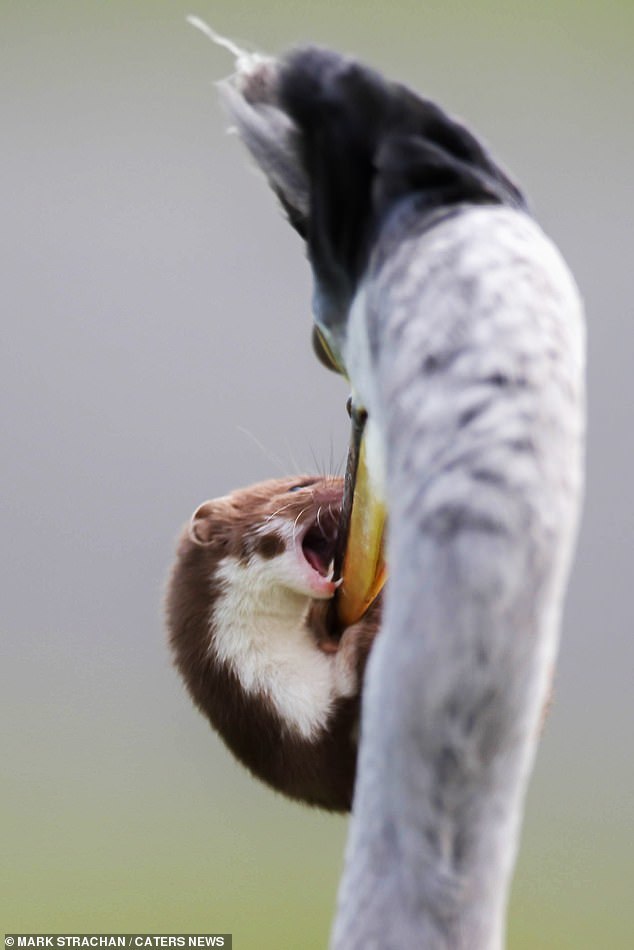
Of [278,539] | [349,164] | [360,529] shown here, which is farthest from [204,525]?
[349,164]

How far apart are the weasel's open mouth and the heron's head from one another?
12.7 inches

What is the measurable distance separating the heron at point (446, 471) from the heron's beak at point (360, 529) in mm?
150

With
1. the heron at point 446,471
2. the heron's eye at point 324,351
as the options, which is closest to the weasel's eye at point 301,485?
the heron's eye at point 324,351

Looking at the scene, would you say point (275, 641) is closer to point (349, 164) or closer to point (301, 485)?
point (301, 485)

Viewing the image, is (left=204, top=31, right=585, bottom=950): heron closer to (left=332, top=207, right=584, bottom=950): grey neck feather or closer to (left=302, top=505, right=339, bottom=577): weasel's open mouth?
(left=332, top=207, right=584, bottom=950): grey neck feather

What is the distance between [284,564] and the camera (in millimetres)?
910

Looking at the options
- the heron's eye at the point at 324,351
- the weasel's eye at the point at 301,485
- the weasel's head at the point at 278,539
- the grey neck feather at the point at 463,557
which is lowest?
the grey neck feather at the point at 463,557

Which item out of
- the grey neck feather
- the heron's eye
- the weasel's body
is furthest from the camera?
the weasel's body

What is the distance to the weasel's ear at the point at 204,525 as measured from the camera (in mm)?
950

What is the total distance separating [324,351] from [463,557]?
0.27 meters

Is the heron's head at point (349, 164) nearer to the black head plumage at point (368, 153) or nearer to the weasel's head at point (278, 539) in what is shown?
the black head plumage at point (368, 153)

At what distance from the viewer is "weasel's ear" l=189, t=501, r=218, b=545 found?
37.4 inches

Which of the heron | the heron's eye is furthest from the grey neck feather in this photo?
the heron's eye

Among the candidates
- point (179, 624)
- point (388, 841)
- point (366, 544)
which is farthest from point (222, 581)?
point (388, 841)
